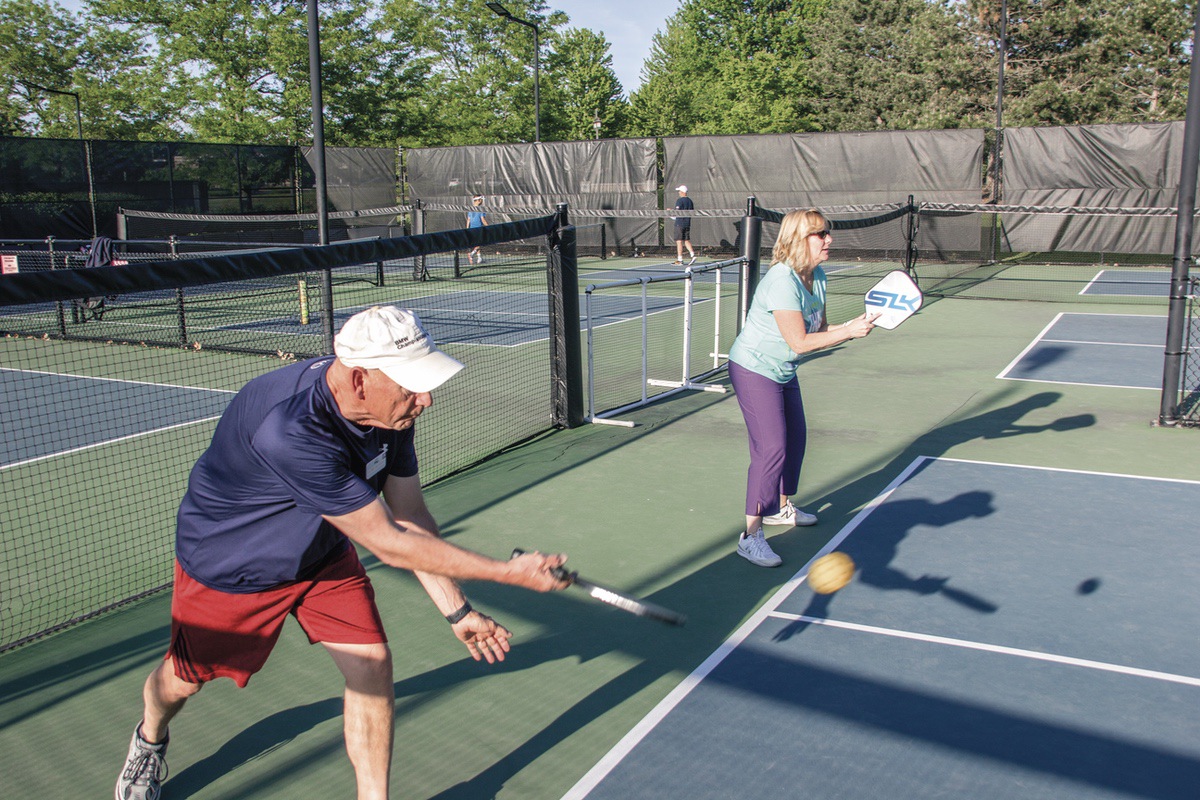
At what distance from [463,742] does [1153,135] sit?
2370cm

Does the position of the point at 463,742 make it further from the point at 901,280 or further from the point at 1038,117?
the point at 1038,117

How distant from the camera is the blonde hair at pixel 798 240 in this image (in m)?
5.25

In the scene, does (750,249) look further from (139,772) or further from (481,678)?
(139,772)

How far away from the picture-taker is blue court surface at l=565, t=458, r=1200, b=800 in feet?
11.6

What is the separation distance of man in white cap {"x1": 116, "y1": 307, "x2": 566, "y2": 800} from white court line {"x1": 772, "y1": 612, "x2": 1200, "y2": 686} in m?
2.17

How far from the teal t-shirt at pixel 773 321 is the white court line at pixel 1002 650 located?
136cm

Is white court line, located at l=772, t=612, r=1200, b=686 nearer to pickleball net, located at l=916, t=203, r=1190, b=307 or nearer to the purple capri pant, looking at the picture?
the purple capri pant

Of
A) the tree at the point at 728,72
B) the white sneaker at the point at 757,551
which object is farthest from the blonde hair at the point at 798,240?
the tree at the point at 728,72

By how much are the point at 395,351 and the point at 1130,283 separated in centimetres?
2063

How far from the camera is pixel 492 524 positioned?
624 cm

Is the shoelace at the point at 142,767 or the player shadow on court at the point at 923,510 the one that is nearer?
the shoelace at the point at 142,767

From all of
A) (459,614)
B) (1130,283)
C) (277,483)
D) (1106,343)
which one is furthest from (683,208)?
(277,483)

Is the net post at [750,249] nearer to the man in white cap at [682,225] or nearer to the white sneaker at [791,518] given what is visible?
the white sneaker at [791,518]

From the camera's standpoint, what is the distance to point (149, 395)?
10328mm
